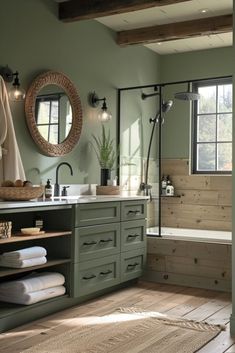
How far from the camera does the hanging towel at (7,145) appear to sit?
3.59 meters

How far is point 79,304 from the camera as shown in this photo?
3766 mm

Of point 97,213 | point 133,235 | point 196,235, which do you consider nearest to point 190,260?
point 196,235

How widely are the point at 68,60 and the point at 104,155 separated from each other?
39.6 inches

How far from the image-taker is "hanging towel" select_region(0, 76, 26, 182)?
141 inches

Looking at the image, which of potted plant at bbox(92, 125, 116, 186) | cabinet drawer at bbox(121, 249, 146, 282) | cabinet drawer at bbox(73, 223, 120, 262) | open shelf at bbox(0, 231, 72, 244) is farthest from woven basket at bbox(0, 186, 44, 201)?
potted plant at bbox(92, 125, 116, 186)

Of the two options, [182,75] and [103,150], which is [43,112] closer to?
[103,150]

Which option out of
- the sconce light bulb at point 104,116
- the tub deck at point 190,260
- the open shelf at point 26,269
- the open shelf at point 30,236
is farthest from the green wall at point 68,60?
the tub deck at point 190,260

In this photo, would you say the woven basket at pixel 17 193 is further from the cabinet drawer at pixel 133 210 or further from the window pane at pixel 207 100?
the window pane at pixel 207 100

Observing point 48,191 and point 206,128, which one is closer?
point 48,191

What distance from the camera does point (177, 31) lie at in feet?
15.8

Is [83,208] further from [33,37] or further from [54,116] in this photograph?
[33,37]

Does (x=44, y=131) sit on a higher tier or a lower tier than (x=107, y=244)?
higher

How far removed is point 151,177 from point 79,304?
1862 millimetres

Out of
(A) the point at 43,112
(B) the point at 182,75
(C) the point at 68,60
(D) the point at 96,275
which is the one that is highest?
(B) the point at 182,75
